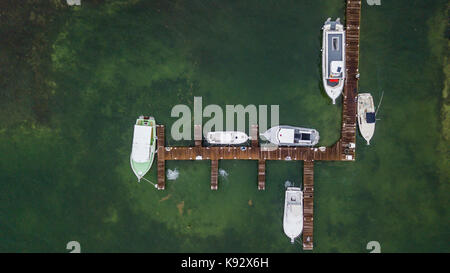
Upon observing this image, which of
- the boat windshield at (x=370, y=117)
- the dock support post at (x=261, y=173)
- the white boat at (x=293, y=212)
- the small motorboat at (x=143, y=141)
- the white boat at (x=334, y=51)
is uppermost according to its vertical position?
the white boat at (x=334, y=51)

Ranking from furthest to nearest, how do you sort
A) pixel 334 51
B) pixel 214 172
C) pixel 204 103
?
1. pixel 204 103
2. pixel 214 172
3. pixel 334 51

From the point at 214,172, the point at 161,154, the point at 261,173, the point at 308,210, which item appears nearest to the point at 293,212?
the point at 308,210

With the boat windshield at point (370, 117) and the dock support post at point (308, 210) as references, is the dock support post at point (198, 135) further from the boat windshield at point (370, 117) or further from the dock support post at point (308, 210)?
the boat windshield at point (370, 117)

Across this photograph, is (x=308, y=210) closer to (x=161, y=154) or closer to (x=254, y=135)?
(x=254, y=135)

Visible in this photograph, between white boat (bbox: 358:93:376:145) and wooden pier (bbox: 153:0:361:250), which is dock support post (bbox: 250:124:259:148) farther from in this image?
white boat (bbox: 358:93:376:145)

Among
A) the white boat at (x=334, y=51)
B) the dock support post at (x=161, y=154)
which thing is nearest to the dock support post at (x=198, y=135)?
the dock support post at (x=161, y=154)

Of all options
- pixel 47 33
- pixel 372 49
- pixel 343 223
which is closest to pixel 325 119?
pixel 372 49

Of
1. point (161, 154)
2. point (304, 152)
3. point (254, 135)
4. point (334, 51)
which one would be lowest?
point (161, 154)
